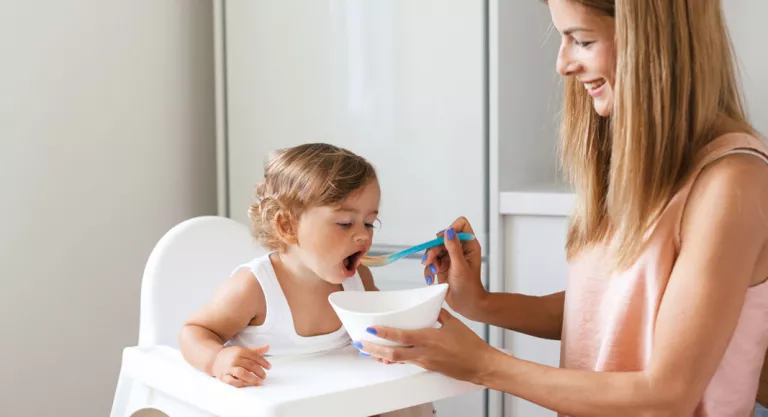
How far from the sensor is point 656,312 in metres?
0.99

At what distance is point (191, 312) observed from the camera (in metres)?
1.23

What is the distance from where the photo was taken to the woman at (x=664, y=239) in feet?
2.97

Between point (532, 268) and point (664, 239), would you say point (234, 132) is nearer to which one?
point (532, 268)

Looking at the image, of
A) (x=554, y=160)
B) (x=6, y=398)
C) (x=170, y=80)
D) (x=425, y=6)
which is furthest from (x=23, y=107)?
(x=554, y=160)

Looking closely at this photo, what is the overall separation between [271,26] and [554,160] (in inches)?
26.5

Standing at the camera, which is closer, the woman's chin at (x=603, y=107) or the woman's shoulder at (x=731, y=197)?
the woman's shoulder at (x=731, y=197)

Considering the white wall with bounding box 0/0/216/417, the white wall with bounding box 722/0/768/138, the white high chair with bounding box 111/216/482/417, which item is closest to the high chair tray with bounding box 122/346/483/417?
the white high chair with bounding box 111/216/482/417

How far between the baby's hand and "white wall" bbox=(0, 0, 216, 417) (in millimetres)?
706

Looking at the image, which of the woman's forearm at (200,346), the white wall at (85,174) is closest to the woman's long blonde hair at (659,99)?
the woman's forearm at (200,346)

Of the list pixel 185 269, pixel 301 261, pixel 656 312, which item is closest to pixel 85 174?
pixel 185 269

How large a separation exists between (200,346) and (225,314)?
0.10 metres

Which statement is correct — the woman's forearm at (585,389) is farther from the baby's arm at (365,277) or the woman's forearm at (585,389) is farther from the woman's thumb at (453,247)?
the baby's arm at (365,277)

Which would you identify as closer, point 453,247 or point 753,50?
point 453,247

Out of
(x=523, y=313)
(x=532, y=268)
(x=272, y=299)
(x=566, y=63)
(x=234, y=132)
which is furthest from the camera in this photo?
(x=234, y=132)
